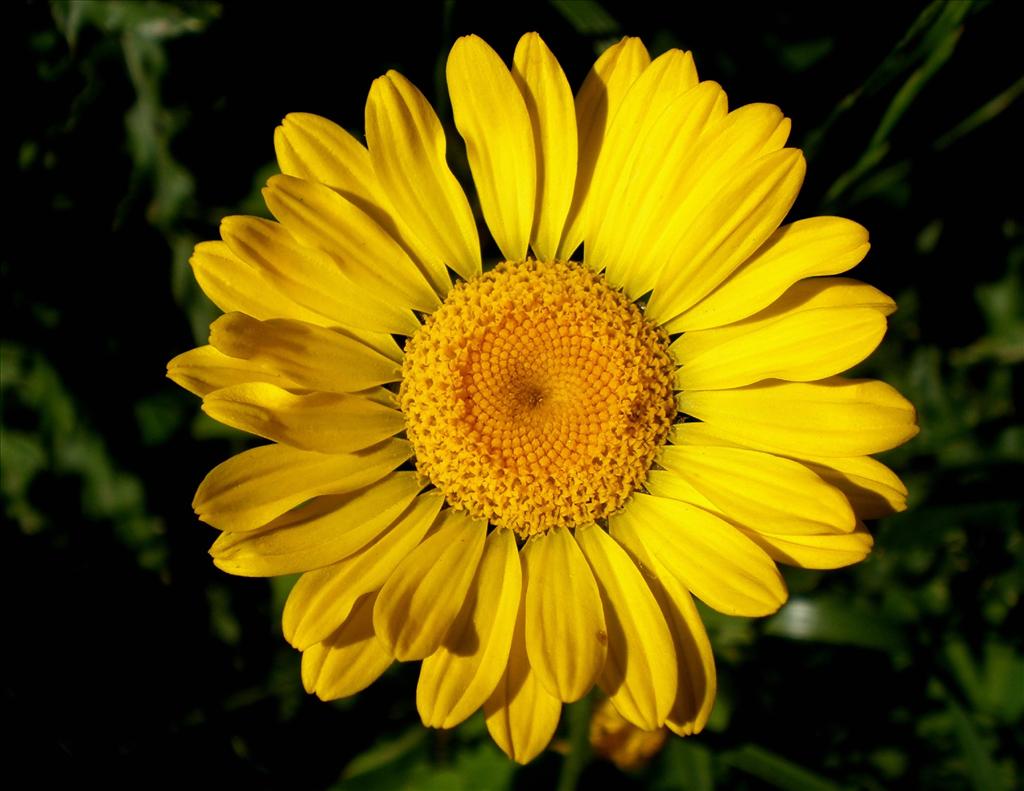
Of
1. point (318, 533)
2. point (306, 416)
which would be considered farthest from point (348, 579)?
point (306, 416)

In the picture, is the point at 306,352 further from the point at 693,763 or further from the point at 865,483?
the point at 693,763

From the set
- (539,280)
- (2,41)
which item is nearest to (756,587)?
(539,280)

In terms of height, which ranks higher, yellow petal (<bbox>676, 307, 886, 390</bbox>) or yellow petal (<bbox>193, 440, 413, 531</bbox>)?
yellow petal (<bbox>193, 440, 413, 531</bbox>)

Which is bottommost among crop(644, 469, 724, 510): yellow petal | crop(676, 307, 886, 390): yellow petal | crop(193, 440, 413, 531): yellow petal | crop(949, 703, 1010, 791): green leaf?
crop(949, 703, 1010, 791): green leaf

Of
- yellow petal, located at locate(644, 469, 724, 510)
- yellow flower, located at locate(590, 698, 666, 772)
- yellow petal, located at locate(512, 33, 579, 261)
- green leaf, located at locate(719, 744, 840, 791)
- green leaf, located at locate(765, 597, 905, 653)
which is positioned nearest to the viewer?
yellow petal, located at locate(512, 33, 579, 261)

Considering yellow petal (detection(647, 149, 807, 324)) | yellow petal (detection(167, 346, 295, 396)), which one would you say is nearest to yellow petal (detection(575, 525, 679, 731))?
yellow petal (detection(647, 149, 807, 324))

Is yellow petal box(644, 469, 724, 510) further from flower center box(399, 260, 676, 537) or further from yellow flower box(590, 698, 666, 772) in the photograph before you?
yellow flower box(590, 698, 666, 772)

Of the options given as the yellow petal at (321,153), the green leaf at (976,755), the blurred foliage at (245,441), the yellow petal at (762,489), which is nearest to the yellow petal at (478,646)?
the yellow petal at (762,489)
